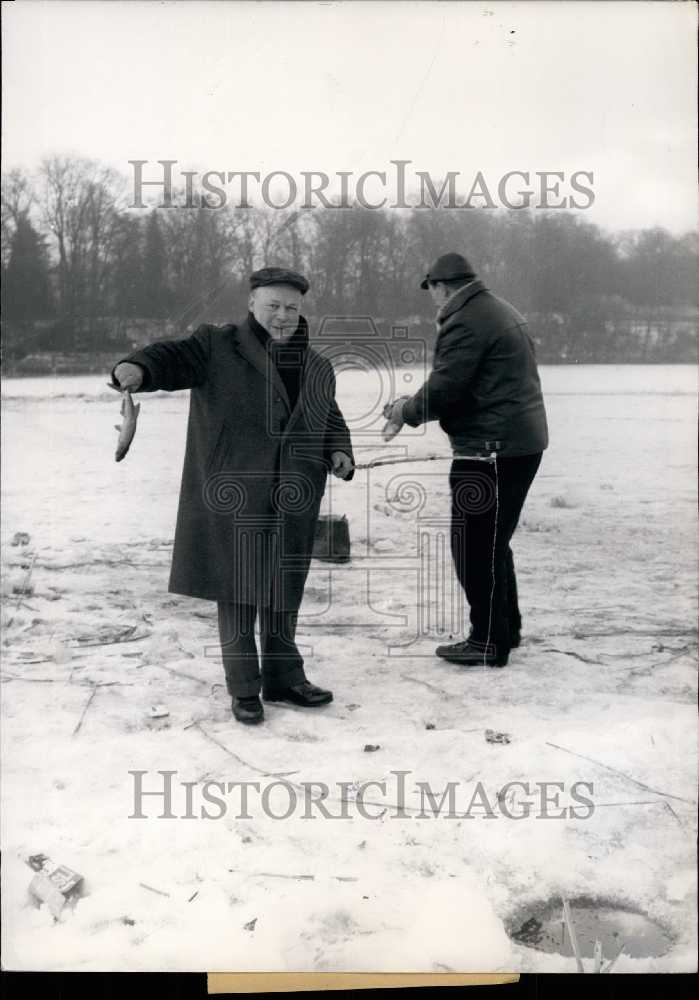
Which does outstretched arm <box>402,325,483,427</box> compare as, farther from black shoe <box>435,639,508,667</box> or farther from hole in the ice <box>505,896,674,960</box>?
hole in the ice <box>505,896,674,960</box>

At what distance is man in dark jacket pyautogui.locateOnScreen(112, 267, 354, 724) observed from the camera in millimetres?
3006

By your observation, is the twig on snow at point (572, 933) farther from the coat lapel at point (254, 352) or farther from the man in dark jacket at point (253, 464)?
the coat lapel at point (254, 352)

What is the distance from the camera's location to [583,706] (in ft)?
10.3

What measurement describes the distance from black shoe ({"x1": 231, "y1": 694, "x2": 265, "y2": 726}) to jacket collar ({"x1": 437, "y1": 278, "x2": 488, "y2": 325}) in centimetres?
157

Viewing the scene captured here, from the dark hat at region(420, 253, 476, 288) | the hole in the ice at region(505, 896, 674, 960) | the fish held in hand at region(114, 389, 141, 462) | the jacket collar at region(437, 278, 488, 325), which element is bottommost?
the hole in the ice at region(505, 896, 674, 960)

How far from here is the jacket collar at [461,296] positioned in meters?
Answer: 3.30

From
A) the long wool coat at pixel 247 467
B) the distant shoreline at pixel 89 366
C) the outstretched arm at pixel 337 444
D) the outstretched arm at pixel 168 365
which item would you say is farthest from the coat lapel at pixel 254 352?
the distant shoreline at pixel 89 366

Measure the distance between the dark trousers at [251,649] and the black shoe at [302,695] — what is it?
2cm

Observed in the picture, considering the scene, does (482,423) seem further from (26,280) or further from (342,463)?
(26,280)

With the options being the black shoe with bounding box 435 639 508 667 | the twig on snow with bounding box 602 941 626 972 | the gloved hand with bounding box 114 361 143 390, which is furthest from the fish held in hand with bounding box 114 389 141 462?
the twig on snow with bounding box 602 941 626 972

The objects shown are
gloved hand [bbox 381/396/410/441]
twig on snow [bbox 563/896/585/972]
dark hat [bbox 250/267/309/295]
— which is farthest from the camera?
gloved hand [bbox 381/396/410/441]

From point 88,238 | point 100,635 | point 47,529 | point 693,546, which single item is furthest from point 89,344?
point 693,546

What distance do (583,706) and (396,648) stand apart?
2.46ft

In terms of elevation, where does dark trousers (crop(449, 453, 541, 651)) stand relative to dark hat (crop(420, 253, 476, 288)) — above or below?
below
